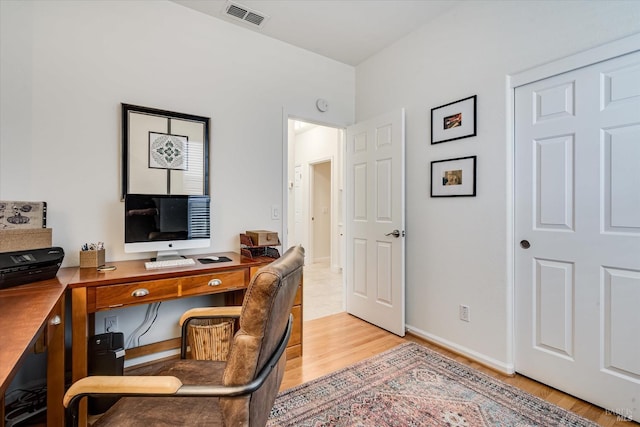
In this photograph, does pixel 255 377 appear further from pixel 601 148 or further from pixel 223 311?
pixel 601 148

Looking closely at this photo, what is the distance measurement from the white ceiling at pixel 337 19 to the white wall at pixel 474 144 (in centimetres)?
15

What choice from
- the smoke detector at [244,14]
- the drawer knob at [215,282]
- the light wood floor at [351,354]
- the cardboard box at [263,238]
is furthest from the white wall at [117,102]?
the light wood floor at [351,354]

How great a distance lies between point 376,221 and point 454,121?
1.13 metres

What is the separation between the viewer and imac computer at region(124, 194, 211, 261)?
79.0 inches

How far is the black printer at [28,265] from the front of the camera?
4.71 ft

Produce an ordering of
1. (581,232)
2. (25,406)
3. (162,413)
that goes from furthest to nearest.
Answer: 1. (581,232)
2. (25,406)
3. (162,413)

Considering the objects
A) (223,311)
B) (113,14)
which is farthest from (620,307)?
(113,14)

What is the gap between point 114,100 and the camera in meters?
2.15

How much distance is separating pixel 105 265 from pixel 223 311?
44.5 inches

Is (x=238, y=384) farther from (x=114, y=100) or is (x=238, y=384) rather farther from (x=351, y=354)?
(x=114, y=100)

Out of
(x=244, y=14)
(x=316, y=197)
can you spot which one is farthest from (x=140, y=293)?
(x=316, y=197)

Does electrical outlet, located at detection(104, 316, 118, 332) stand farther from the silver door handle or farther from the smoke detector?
the smoke detector

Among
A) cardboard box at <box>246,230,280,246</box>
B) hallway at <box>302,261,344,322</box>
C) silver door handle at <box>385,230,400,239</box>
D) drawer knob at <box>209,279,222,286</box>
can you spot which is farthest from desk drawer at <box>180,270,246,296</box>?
silver door handle at <box>385,230,400,239</box>

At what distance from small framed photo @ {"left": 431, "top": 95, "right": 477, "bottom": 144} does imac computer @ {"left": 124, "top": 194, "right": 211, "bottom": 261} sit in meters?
1.98
